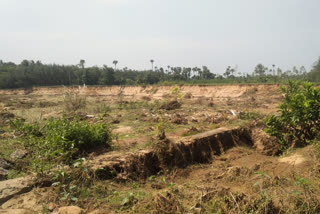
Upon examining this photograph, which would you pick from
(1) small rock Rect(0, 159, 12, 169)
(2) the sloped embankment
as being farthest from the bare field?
(1) small rock Rect(0, 159, 12, 169)

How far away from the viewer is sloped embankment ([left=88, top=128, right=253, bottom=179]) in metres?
4.10

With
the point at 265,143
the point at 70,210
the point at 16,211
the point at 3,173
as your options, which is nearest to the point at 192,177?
the point at 70,210

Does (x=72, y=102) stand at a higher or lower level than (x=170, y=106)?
higher

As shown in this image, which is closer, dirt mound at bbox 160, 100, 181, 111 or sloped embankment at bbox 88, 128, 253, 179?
sloped embankment at bbox 88, 128, 253, 179

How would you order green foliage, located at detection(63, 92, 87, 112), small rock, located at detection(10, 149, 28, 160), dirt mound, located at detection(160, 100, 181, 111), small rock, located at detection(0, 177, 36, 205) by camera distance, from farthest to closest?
1. dirt mound, located at detection(160, 100, 181, 111)
2. green foliage, located at detection(63, 92, 87, 112)
3. small rock, located at detection(10, 149, 28, 160)
4. small rock, located at detection(0, 177, 36, 205)

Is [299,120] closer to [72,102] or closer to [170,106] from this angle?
[170,106]

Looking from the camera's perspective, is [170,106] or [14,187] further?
[170,106]

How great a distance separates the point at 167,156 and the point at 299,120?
3185mm

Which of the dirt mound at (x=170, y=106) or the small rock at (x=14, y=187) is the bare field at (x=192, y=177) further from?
the dirt mound at (x=170, y=106)

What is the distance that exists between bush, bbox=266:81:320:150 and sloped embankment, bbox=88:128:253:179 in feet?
3.90

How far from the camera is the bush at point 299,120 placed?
4926mm

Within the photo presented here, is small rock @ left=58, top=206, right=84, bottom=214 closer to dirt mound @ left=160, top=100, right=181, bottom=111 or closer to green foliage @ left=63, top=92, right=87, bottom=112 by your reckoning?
green foliage @ left=63, top=92, right=87, bottom=112

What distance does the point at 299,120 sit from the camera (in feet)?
16.8

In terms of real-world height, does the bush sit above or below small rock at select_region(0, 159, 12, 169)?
above
